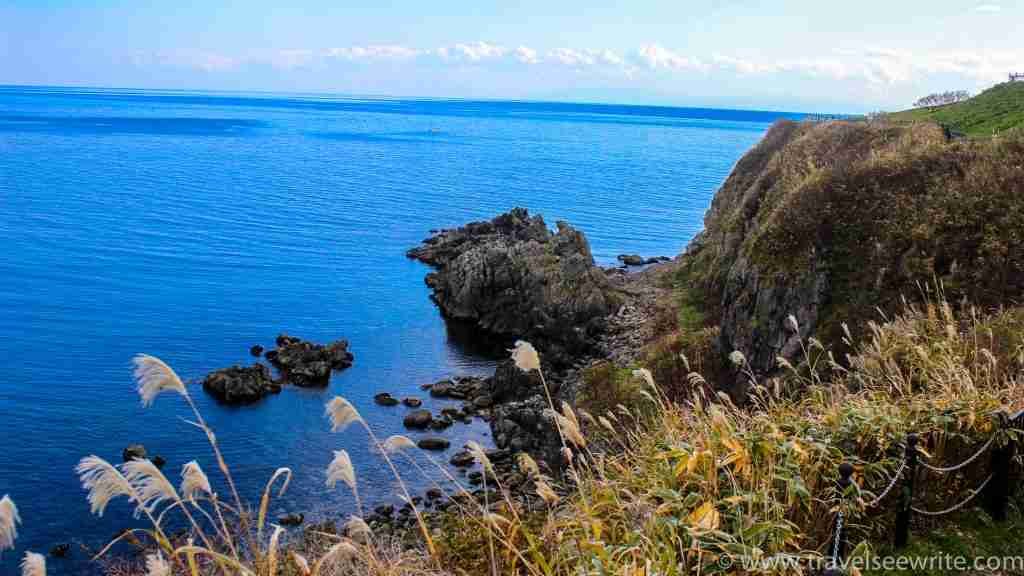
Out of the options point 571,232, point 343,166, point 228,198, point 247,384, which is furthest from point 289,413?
point 343,166

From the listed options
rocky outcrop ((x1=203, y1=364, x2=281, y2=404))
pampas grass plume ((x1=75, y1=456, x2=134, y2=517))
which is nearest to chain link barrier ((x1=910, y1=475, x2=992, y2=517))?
pampas grass plume ((x1=75, y1=456, x2=134, y2=517))

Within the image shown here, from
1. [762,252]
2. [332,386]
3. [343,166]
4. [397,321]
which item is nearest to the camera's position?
[762,252]

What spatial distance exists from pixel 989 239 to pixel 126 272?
5935 centimetres

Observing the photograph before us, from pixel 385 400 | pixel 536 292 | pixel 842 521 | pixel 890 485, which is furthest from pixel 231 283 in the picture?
pixel 842 521

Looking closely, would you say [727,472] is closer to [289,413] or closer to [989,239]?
[989,239]

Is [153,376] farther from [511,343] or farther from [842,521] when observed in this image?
[511,343]

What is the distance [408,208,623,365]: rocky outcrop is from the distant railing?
37.0 meters

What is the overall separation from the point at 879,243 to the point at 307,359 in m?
30.7

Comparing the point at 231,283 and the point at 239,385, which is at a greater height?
the point at 231,283

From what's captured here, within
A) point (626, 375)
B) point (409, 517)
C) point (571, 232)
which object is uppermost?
point (571, 232)

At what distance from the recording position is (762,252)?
32.9m

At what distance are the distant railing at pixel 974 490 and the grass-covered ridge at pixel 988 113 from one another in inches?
1644

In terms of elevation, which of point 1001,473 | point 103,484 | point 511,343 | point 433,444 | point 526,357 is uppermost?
point 526,357

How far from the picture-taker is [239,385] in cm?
3900
